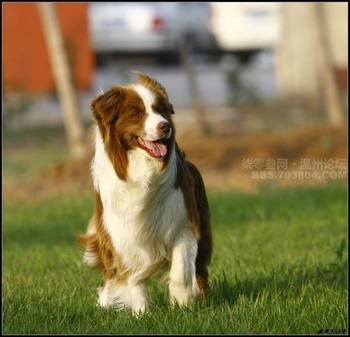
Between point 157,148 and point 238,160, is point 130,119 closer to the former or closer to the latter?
point 157,148

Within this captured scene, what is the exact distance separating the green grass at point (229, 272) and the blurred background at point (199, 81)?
2.08m

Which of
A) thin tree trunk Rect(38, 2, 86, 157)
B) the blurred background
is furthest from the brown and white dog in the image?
thin tree trunk Rect(38, 2, 86, 157)

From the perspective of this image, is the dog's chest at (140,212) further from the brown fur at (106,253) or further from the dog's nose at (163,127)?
the dog's nose at (163,127)

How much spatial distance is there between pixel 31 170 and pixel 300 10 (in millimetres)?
7875

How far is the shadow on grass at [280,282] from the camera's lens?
22.3ft

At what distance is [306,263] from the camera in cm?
866

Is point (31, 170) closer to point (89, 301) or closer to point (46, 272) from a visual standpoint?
point (46, 272)

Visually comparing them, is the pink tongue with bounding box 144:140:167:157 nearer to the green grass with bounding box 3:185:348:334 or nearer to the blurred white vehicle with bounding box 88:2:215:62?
the green grass with bounding box 3:185:348:334

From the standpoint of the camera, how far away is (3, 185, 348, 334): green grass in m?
6.01

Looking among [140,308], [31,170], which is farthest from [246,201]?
[140,308]

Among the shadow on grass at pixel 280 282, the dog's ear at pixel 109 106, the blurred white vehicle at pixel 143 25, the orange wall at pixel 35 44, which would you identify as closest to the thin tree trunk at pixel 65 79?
the orange wall at pixel 35 44

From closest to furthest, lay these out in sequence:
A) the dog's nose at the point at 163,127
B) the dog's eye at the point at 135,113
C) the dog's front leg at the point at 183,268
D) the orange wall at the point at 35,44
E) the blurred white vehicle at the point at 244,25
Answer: the dog's nose at the point at 163,127, the dog's eye at the point at 135,113, the dog's front leg at the point at 183,268, the orange wall at the point at 35,44, the blurred white vehicle at the point at 244,25

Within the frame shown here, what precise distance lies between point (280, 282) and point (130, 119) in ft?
6.85

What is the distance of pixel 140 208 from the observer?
6387 mm
